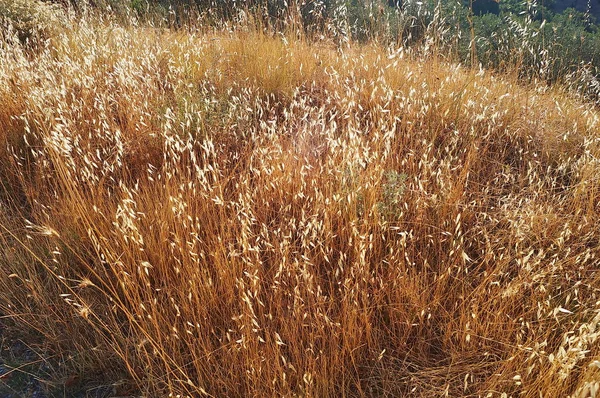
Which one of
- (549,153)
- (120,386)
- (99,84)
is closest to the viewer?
(120,386)

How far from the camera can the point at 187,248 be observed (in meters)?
1.69

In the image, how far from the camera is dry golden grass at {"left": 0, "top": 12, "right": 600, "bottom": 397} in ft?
4.47

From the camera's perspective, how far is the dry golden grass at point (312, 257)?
1361mm

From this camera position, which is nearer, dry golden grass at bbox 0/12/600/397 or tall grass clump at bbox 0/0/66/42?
dry golden grass at bbox 0/12/600/397

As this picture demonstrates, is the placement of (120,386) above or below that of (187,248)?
below

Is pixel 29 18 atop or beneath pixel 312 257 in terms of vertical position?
atop

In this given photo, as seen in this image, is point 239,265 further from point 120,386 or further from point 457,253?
point 457,253

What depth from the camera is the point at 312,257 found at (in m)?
1.72

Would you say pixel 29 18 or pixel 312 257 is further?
pixel 29 18

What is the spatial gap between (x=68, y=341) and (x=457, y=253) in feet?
4.99

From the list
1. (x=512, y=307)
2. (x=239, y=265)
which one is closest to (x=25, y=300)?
(x=239, y=265)

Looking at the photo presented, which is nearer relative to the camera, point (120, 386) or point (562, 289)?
point (120, 386)

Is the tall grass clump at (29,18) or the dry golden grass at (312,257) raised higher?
the tall grass clump at (29,18)

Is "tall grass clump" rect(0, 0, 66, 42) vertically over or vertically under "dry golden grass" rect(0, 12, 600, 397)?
over
